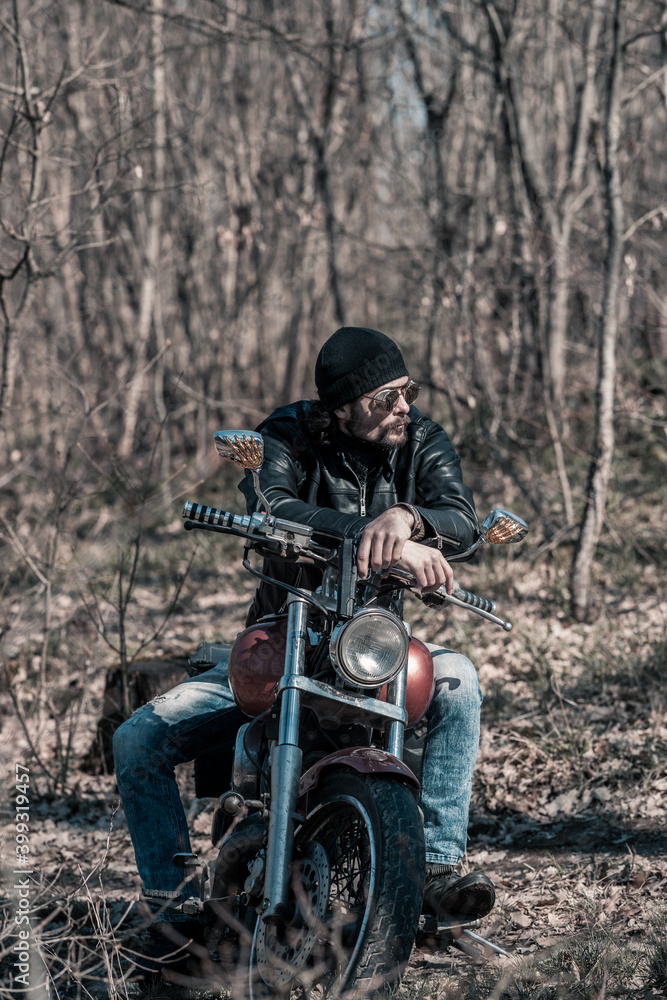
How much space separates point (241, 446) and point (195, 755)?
122 centimetres

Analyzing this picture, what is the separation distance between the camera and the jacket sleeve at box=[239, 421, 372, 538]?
2551 mm

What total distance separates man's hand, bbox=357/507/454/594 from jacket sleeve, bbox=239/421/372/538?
0.07m

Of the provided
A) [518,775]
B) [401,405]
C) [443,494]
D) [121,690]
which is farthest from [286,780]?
[121,690]

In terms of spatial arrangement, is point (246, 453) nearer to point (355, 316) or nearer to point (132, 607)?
point (132, 607)

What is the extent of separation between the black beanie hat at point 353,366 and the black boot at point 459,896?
4.73 feet

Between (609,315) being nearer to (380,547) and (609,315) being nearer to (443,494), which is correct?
(443,494)

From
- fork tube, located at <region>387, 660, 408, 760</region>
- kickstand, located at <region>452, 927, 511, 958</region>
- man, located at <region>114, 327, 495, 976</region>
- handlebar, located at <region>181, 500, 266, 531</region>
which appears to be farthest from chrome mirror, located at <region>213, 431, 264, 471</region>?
kickstand, located at <region>452, 927, 511, 958</region>

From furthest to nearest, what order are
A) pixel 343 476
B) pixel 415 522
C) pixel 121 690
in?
pixel 121 690 < pixel 343 476 < pixel 415 522

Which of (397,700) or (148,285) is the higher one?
(148,285)

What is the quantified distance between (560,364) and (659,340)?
3.15 meters

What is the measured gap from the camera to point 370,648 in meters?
2.37

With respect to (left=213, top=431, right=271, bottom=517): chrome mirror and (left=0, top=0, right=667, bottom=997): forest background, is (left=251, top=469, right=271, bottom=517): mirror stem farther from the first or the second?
(left=0, top=0, right=667, bottom=997): forest background

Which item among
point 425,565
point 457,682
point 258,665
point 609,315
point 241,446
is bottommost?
point 457,682

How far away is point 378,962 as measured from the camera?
208 cm
